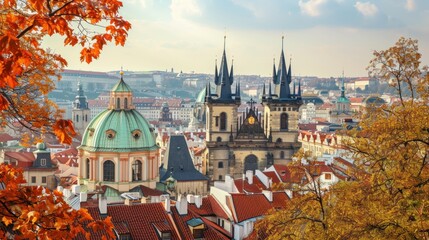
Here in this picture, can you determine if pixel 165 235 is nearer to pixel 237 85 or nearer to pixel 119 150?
pixel 119 150

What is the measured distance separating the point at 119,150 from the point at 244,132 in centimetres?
2349

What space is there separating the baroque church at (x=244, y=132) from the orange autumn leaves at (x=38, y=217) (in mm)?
56657

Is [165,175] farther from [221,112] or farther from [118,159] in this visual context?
[221,112]

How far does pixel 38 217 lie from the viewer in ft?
23.4

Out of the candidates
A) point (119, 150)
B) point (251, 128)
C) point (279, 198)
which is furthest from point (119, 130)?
point (251, 128)

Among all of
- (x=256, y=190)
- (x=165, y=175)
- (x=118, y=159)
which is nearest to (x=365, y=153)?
(x=256, y=190)

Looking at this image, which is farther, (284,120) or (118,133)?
(284,120)

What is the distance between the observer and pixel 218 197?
113ft

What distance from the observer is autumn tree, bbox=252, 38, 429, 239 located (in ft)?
44.7

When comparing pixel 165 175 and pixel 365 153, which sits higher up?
pixel 365 153

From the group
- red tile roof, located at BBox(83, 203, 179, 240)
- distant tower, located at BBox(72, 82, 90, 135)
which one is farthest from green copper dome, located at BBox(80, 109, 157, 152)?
distant tower, located at BBox(72, 82, 90, 135)

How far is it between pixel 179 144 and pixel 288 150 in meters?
16.1

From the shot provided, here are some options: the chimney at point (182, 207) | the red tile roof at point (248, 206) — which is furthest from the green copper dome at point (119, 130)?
the chimney at point (182, 207)

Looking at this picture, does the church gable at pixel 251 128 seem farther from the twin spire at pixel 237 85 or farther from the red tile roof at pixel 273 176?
the red tile roof at pixel 273 176
